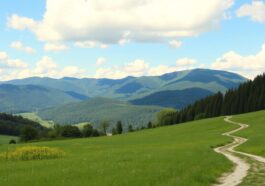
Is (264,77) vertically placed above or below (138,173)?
above

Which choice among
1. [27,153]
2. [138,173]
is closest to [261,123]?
[27,153]

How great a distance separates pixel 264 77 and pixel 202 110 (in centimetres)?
2780

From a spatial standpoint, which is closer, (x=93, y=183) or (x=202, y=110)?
(x=93, y=183)

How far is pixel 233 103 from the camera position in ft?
510

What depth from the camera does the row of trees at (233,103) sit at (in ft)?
491

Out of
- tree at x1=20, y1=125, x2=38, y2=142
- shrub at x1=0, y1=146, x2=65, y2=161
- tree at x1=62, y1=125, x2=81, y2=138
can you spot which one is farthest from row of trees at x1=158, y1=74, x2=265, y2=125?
shrub at x1=0, y1=146, x2=65, y2=161

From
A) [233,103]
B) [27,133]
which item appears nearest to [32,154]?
[233,103]

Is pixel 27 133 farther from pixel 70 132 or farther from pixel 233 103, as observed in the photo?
pixel 233 103

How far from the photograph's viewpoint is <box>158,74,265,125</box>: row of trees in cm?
14954

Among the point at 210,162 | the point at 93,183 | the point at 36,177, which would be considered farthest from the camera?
the point at 210,162

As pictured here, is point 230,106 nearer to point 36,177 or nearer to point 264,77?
point 264,77

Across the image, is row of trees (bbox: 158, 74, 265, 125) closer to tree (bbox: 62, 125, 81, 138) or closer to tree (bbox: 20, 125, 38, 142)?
tree (bbox: 62, 125, 81, 138)

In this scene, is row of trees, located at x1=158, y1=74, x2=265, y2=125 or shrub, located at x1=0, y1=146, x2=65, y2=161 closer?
shrub, located at x1=0, y1=146, x2=65, y2=161

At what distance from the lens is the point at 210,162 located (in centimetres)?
3369
